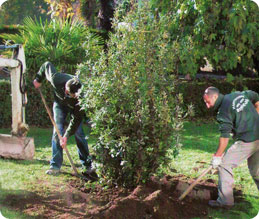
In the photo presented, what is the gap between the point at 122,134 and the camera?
12.8ft

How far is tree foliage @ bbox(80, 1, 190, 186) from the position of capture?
12.6 ft

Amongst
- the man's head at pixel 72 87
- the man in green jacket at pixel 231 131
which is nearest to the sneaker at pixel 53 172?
the man's head at pixel 72 87

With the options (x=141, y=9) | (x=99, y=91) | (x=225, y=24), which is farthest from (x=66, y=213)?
(x=225, y=24)

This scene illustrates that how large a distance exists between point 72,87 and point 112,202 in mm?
1500

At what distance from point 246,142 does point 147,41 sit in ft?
5.13

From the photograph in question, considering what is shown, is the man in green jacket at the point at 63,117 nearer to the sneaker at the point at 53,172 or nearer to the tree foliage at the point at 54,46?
the sneaker at the point at 53,172

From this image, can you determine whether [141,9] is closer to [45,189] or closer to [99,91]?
[99,91]

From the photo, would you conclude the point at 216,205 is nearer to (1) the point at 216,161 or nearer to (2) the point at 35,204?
(1) the point at 216,161

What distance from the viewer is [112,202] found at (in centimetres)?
371

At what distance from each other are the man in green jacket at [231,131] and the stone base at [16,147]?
101 inches

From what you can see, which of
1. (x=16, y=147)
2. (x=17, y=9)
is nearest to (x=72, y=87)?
(x=16, y=147)

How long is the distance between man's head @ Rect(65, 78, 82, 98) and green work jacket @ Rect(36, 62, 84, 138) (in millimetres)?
152

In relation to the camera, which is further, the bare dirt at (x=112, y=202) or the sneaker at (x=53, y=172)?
the sneaker at (x=53, y=172)

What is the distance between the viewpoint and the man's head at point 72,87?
4.33 m
